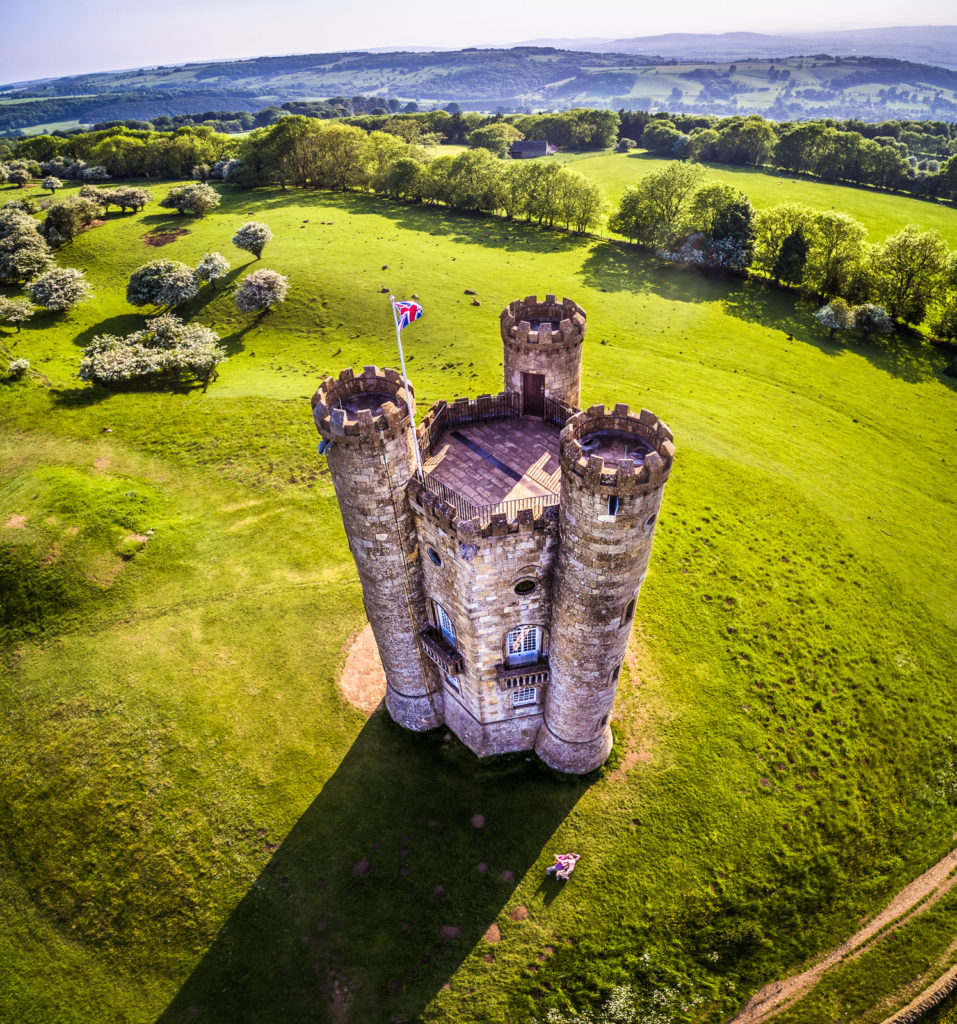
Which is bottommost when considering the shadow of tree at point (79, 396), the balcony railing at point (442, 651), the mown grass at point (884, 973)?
the mown grass at point (884, 973)

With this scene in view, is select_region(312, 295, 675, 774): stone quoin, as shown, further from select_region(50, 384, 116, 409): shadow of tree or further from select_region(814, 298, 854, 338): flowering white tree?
select_region(814, 298, 854, 338): flowering white tree

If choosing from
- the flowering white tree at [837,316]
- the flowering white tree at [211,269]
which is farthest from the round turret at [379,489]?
the flowering white tree at [837,316]

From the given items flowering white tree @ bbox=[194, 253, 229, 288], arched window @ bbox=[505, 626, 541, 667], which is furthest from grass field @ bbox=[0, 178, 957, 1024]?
flowering white tree @ bbox=[194, 253, 229, 288]

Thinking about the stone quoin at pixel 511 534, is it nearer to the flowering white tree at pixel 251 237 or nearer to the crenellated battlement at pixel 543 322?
the crenellated battlement at pixel 543 322

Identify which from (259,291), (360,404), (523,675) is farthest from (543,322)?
(259,291)

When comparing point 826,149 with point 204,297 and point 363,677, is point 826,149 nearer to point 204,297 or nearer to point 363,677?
point 204,297
